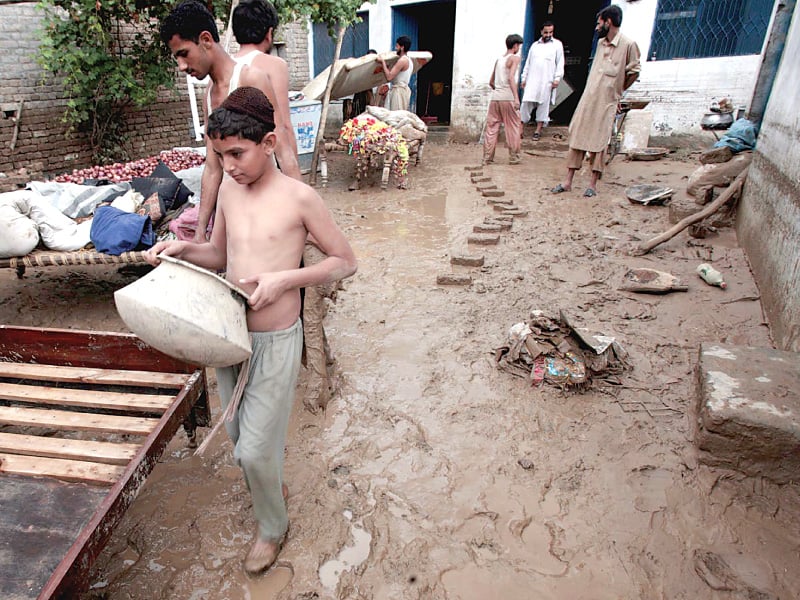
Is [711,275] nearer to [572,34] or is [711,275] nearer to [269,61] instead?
[269,61]

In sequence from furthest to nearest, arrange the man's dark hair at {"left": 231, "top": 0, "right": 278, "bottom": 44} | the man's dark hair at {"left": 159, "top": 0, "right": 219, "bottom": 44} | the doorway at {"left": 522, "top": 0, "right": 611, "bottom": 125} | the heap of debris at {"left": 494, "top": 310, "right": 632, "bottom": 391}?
the doorway at {"left": 522, "top": 0, "right": 611, "bottom": 125} < the heap of debris at {"left": 494, "top": 310, "right": 632, "bottom": 391} < the man's dark hair at {"left": 231, "top": 0, "right": 278, "bottom": 44} < the man's dark hair at {"left": 159, "top": 0, "right": 219, "bottom": 44}

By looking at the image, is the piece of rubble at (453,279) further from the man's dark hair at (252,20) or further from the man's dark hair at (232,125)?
the man's dark hair at (232,125)

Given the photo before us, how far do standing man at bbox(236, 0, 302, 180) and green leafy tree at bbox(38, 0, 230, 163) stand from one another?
4.70 m

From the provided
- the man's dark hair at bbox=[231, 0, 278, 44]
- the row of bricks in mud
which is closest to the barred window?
the row of bricks in mud

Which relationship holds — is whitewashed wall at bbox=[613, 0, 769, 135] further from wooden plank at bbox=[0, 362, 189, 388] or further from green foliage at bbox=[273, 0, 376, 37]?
wooden plank at bbox=[0, 362, 189, 388]

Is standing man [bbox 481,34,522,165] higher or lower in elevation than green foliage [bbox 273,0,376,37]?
lower

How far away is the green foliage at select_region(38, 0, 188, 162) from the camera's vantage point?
6.41 metres

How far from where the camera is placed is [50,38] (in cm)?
636

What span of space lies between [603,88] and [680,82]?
3.18 metres

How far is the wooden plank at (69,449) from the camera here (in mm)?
1923

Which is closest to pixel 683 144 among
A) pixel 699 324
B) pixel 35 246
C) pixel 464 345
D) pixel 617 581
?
pixel 699 324

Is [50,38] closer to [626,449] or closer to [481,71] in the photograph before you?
[481,71]

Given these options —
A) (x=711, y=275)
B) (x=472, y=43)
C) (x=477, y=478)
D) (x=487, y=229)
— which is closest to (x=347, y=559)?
(x=477, y=478)

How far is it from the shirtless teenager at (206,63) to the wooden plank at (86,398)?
29.4 inches
